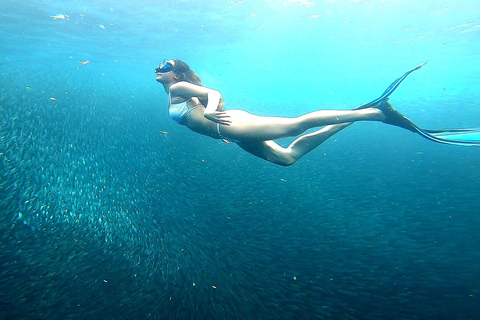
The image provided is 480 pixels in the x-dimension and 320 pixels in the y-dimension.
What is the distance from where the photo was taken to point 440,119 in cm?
1455

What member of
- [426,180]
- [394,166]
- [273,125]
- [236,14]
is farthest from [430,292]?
[236,14]

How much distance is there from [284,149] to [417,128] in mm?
2394

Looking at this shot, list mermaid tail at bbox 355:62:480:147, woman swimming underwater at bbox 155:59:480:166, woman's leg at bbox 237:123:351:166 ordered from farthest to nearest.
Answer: mermaid tail at bbox 355:62:480:147 < woman's leg at bbox 237:123:351:166 < woman swimming underwater at bbox 155:59:480:166

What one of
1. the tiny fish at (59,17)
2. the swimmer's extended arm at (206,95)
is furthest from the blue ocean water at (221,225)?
the tiny fish at (59,17)

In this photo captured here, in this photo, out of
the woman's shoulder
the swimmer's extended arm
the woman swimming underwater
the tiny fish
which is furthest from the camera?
the tiny fish

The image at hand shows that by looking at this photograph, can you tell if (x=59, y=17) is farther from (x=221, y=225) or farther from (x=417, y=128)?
(x=417, y=128)

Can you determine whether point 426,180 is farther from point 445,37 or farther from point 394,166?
point 445,37

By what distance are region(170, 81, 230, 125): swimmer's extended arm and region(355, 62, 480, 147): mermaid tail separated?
8.89ft

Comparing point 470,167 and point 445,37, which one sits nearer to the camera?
point 470,167

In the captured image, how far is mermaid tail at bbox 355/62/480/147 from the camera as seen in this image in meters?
3.80

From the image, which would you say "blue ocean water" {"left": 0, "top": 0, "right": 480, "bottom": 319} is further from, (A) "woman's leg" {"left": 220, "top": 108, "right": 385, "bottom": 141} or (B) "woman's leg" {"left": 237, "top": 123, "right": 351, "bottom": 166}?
(A) "woman's leg" {"left": 220, "top": 108, "right": 385, "bottom": 141}

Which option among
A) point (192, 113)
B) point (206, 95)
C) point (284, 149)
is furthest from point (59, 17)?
point (284, 149)

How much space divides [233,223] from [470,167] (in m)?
9.01

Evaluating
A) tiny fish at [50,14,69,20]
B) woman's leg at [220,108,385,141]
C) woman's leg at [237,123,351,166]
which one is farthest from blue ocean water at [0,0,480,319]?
A: tiny fish at [50,14,69,20]
